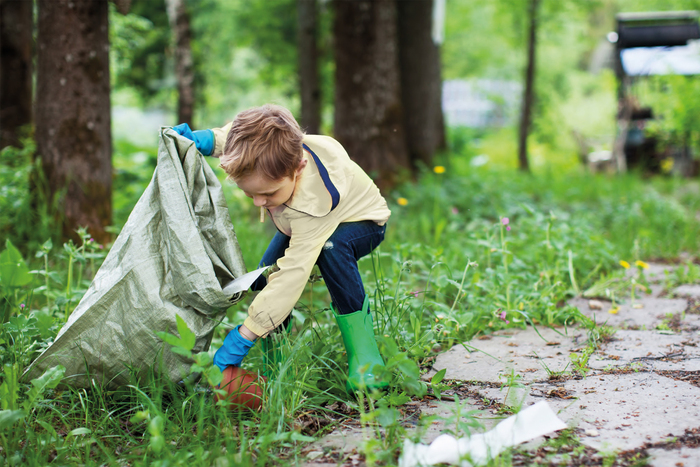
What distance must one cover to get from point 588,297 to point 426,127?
4079mm

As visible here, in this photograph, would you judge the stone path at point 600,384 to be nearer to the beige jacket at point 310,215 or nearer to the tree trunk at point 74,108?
the beige jacket at point 310,215

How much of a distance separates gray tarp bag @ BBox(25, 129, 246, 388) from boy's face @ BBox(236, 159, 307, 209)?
0.77 ft

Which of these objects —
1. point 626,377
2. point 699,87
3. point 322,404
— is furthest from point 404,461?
point 699,87

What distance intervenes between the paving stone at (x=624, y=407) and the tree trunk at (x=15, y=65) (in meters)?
5.59

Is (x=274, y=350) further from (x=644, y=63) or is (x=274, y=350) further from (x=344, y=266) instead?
(x=644, y=63)

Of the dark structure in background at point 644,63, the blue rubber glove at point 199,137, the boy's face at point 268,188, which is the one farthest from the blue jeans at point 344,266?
the dark structure in background at point 644,63

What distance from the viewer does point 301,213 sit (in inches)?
76.2

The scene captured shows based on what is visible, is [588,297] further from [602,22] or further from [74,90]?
[602,22]

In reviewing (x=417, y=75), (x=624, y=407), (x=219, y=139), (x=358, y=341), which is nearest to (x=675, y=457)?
(x=624, y=407)

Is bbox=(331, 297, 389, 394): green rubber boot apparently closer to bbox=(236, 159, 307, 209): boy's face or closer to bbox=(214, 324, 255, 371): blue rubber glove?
bbox=(214, 324, 255, 371): blue rubber glove

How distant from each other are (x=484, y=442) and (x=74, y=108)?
3007 mm

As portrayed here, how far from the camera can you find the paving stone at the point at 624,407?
62.5 inches

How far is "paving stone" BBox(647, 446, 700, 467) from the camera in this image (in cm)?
142

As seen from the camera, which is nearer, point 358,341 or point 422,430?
point 422,430
